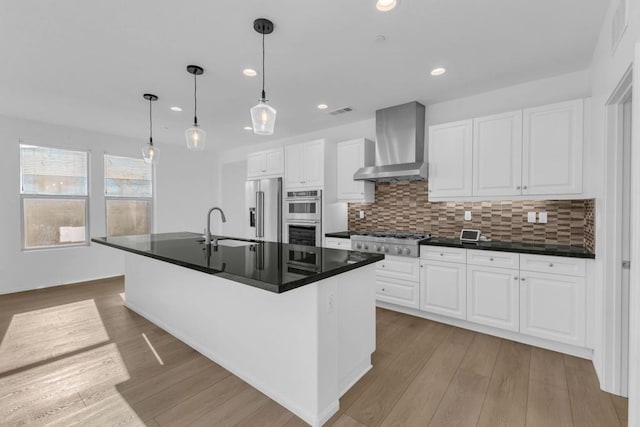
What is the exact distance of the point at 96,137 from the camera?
5188mm

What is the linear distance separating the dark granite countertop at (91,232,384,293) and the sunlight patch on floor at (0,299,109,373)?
1.07 meters

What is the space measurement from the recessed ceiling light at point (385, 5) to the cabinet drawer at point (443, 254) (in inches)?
90.9

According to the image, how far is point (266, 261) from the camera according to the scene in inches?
78.5

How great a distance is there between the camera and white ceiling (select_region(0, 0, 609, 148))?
1977 mm

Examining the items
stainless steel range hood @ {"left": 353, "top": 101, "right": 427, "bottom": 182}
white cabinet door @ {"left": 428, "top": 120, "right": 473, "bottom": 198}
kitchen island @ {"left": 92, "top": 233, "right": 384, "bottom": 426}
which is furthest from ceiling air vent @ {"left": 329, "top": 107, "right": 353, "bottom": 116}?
kitchen island @ {"left": 92, "top": 233, "right": 384, "bottom": 426}

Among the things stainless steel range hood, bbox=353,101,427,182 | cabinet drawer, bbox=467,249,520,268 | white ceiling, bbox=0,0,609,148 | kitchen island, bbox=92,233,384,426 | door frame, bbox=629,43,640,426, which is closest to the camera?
door frame, bbox=629,43,640,426

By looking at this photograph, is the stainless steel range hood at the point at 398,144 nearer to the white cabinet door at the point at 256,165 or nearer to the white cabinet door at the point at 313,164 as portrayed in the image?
the white cabinet door at the point at 313,164

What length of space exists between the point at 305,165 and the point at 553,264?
3220 millimetres

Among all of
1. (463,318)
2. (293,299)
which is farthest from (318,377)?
(463,318)

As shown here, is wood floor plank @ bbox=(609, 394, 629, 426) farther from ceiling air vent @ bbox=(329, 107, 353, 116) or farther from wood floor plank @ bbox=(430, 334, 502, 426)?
ceiling air vent @ bbox=(329, 107, 353, 116)

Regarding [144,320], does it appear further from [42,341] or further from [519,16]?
[519,16]

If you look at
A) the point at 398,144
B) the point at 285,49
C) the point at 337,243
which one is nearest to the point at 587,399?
the point at 337,243

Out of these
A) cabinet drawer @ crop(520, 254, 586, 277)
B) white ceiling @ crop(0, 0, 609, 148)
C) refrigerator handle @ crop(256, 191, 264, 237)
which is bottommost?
cabinet drawer @ crop(520, 254, 586, 277)

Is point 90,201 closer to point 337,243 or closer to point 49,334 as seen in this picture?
point 49,334
